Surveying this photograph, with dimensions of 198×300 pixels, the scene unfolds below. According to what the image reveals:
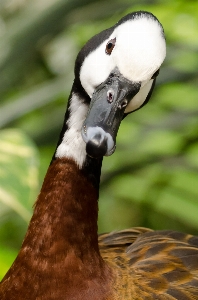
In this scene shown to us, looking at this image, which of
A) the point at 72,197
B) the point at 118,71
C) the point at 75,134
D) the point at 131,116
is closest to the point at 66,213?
the point at 72,197

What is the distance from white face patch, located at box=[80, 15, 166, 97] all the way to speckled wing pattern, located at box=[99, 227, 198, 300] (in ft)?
1.10

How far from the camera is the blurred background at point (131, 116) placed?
131cm

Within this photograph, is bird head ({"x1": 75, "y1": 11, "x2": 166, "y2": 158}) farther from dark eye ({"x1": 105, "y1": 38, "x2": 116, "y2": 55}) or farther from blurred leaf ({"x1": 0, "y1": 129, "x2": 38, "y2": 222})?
blurred leaf ({"x1": 0, "y1": 129, "x2": 38, "y2": 222})

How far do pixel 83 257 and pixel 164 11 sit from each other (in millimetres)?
816

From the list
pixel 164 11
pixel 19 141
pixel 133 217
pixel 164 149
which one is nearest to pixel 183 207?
pixel 164 149

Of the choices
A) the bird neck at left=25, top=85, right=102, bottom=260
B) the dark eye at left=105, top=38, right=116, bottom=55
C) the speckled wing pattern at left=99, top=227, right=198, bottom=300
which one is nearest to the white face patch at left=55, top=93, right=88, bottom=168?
the bird neck at left=25, top=85, right=102, bottom=260

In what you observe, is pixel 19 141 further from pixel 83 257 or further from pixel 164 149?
pixel 164 149

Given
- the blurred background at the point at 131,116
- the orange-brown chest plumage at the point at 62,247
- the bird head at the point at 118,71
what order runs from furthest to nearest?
the blurred background at the point at 131,116 < the orange-brown chest plumage at the point at 62,247 < the bird head at the point at 118,71

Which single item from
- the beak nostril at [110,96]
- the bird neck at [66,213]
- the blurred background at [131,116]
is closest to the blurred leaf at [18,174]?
the bird neck at [66,213]

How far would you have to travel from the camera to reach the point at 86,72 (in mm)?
954

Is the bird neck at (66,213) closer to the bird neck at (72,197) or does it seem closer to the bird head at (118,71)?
the bird neck at (72,197)

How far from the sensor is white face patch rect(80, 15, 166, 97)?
2.88 feet

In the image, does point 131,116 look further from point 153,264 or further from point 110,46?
point 110,46

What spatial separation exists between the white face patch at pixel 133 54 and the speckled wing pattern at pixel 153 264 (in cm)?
34
